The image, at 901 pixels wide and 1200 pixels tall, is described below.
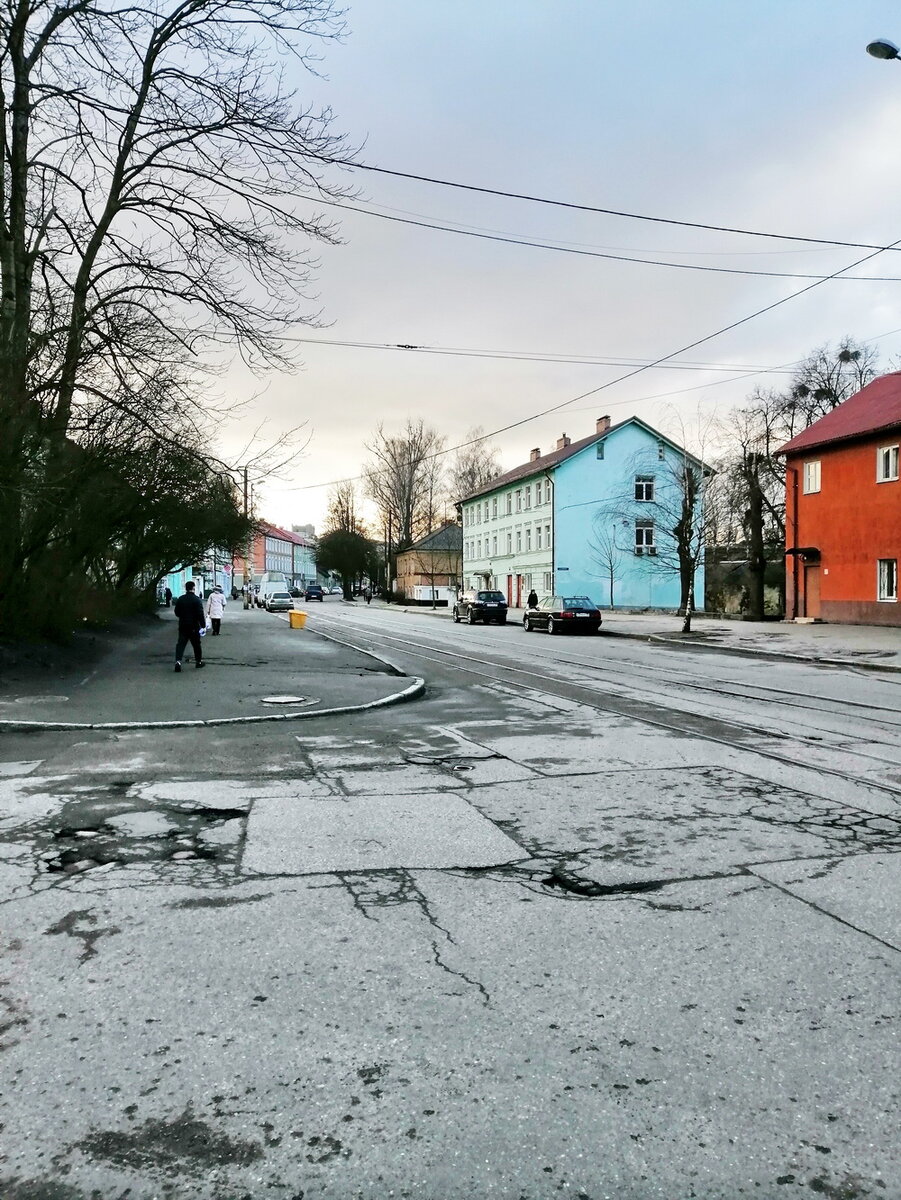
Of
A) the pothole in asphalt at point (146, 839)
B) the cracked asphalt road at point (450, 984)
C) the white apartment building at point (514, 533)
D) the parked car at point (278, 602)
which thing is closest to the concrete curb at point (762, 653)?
the cracked asphalt road at point (450, 984)

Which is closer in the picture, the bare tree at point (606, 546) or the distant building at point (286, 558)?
the bare tree at point (606, 546)

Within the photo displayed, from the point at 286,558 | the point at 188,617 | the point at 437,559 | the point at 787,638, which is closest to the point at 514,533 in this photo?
the point at 437,559

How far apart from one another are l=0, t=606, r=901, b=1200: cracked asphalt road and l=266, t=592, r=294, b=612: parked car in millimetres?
51812

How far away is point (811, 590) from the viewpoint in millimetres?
35938

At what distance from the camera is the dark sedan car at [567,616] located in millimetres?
34469

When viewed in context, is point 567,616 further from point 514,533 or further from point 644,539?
point 514,533

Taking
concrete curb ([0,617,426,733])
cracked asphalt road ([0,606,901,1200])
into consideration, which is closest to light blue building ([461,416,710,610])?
concrete curb ([0,617,426,733])

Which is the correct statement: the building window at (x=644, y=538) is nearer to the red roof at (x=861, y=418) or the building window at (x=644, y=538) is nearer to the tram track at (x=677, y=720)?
the red roof at (x=861, y=418)

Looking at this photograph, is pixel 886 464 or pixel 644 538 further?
pixel 644 538

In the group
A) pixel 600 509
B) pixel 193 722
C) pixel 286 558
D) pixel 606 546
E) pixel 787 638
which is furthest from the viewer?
pixel 286 558

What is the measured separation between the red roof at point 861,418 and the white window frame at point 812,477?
730 mm

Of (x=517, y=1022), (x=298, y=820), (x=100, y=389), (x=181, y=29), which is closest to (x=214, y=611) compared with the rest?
(x=100, y=389)

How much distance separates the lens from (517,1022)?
334 centimetres

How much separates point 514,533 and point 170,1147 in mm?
64247
